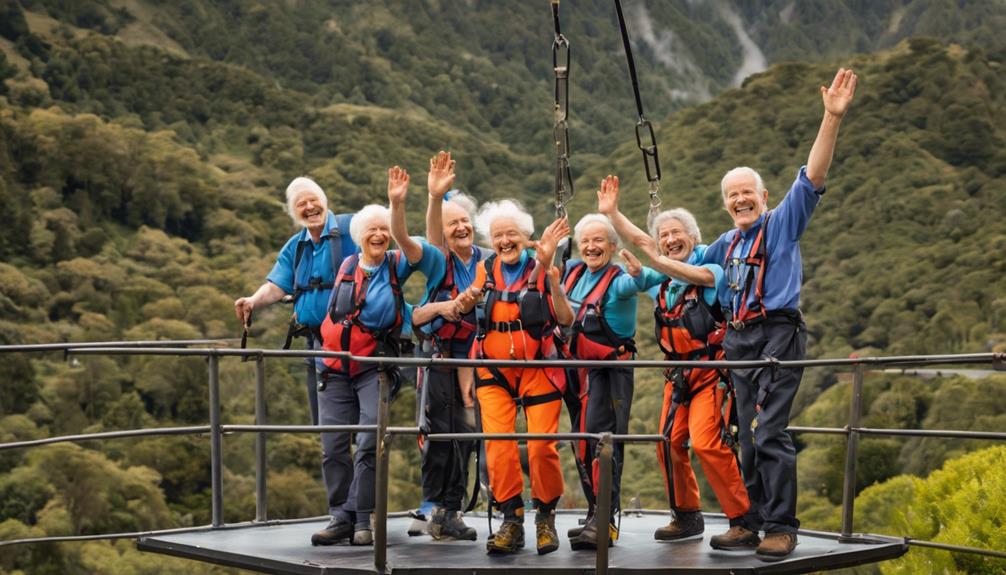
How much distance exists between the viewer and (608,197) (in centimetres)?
707

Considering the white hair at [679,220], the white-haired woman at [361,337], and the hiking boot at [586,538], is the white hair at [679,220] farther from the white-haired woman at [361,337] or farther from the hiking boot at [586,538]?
the hiking boot at [586,538]

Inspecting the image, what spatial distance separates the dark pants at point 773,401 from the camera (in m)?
Answer: 6.49

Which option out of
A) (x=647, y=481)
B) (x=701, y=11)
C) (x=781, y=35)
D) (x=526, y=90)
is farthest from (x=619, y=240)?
(x=701, y=11)

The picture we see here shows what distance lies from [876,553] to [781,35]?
117296 millimetres

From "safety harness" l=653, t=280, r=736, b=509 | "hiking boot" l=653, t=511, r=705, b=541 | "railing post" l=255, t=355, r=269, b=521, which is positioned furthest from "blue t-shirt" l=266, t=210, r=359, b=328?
"hiking boot" l=653, t=511, r=705, b=541

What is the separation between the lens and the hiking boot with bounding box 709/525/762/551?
270 inches

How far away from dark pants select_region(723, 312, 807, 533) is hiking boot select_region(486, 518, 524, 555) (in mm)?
1253

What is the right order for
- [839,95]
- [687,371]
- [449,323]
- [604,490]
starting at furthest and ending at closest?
[449,323] → [687,371] → [839,95] → [604,490]

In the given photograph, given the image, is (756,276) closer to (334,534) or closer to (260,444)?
(334,534)

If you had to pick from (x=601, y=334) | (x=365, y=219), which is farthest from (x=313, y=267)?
(x=601, y=334)

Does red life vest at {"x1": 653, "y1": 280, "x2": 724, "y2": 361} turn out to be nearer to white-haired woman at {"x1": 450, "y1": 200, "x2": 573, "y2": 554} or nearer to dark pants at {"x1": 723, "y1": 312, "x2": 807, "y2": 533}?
dark pants at {"x1": 723, "y1": 312, "x2": 807, "y2": 533}

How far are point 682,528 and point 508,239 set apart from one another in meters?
1.97

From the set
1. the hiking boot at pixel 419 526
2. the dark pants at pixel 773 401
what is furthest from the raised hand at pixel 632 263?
the hiking boot at pixel 419 526

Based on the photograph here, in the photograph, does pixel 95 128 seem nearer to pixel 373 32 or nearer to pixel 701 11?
pixel 373 32
